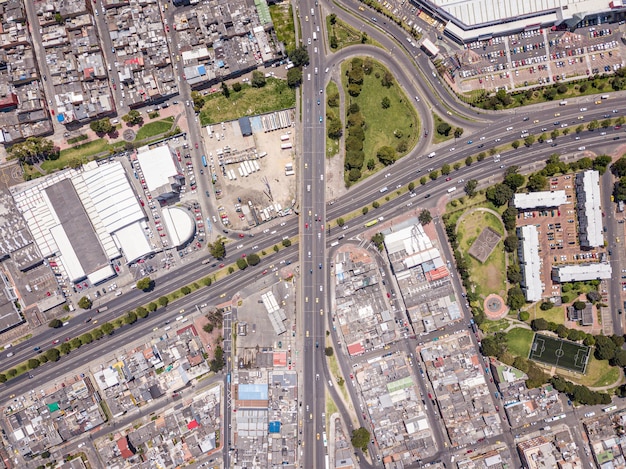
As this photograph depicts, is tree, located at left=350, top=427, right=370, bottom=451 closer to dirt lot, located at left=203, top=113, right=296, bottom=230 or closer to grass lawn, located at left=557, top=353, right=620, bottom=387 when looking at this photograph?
grass lawn, located at left=557, top=353, right=620, bottom=387

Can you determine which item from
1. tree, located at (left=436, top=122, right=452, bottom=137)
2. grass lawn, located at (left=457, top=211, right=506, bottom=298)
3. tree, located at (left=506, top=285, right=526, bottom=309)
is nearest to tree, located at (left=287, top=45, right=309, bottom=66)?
tree, located at (left=436, top=122, right=452, bottom=137)

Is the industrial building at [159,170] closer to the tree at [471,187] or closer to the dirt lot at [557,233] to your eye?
the tree at [471,187]

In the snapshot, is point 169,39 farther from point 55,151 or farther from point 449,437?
point 449,437

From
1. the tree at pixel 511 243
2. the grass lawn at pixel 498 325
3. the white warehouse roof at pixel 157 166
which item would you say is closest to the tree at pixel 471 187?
the tree at pixel 511 243

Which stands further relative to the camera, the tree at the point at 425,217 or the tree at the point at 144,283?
the tree at the point at 425,217

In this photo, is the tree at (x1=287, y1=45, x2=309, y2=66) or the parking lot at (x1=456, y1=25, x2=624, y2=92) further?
the parking lot at (x1=456, y1=25, x2=624, y2=92)

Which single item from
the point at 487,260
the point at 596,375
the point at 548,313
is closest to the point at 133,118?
the point at 487,260
